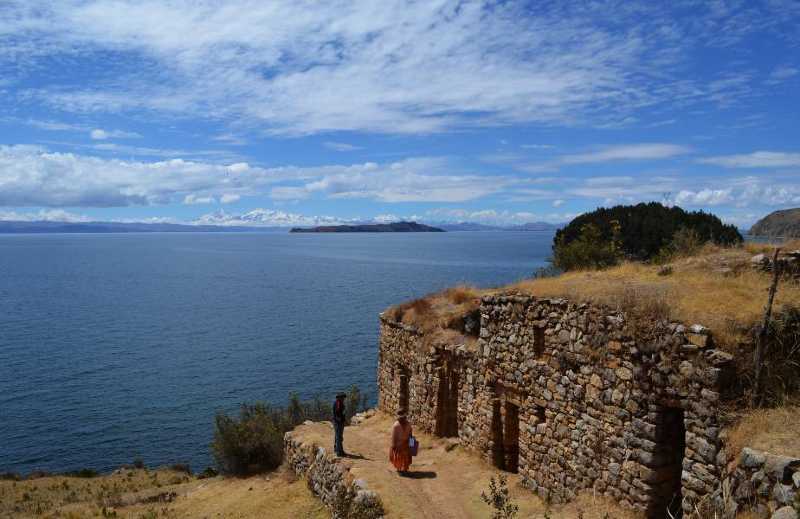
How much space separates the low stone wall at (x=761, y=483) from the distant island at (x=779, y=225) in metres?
8.05

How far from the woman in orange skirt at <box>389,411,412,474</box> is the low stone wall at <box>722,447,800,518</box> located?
8.85m

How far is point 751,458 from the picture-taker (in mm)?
7938

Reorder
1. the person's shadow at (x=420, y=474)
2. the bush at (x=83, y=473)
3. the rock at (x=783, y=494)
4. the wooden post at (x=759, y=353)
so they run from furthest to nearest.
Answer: the bush at (x=83, y=473) < the person's shadow at (x=420, y=474) < the wooden post at (x=759, y=353) < the rock at (x=783, y=494)

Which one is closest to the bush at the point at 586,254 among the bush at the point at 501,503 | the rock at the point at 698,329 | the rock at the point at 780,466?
the bush at the point at 501,503

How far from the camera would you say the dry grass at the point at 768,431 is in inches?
317

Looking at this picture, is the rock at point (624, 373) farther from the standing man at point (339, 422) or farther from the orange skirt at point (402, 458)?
the standing man at point (339, 422)

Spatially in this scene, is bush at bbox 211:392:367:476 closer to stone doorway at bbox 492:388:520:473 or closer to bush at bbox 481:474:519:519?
stone doorway at bbox 492:388:520:473

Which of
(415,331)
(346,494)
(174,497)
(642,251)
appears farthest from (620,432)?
(642,251)

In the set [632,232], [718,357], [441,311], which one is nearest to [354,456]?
[441,311]

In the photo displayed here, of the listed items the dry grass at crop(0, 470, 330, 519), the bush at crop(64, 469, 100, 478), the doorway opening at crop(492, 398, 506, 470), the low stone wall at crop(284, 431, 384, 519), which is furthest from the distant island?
the bush at crop(64, 469, 100, 478)

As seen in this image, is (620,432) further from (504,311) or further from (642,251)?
(642,251)

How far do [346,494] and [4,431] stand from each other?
32650mm

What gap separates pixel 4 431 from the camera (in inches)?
1459

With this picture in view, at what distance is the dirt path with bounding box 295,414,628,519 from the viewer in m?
12.5
